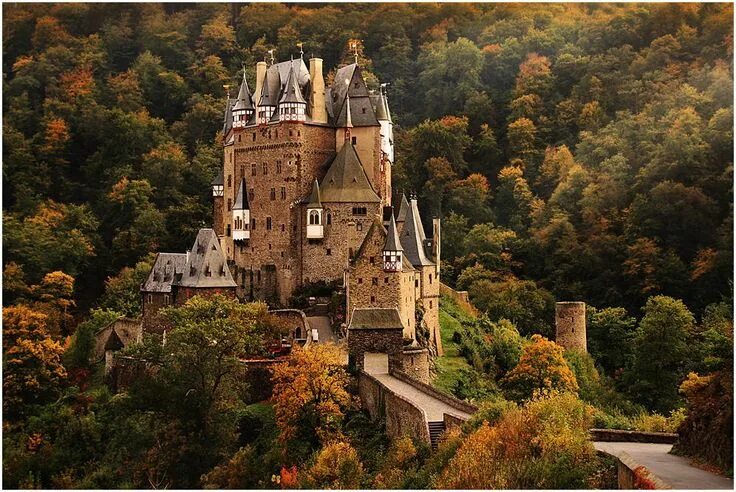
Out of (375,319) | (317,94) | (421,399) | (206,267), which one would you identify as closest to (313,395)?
(421,399)

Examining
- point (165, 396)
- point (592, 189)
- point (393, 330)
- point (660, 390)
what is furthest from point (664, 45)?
point (165, 396)

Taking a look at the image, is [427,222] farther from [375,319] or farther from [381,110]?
[375,319]

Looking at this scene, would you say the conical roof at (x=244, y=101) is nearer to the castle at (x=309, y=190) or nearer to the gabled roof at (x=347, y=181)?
the castle at (x=309, y=190)

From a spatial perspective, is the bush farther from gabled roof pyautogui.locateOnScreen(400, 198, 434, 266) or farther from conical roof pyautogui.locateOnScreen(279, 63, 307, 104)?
conical roof pyautogui.locateOnScreen(279, 63, 307, 104)

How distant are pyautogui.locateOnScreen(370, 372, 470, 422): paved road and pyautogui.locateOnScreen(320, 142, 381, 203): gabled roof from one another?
9495 millimetres

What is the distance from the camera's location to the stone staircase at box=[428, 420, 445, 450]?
31.7 metres

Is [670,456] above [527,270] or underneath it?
underneath

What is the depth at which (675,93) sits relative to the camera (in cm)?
7075

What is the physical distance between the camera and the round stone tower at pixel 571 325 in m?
54.6

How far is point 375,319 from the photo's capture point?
40.7 metres

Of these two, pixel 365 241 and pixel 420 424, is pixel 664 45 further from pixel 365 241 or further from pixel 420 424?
pixel 420 424

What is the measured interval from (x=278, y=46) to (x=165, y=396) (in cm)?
4539

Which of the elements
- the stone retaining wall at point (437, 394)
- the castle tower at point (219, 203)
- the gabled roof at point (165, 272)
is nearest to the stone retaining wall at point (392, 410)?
the stone retaining wall at point (437, 394)

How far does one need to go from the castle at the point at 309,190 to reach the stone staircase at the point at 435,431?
13219 mm
